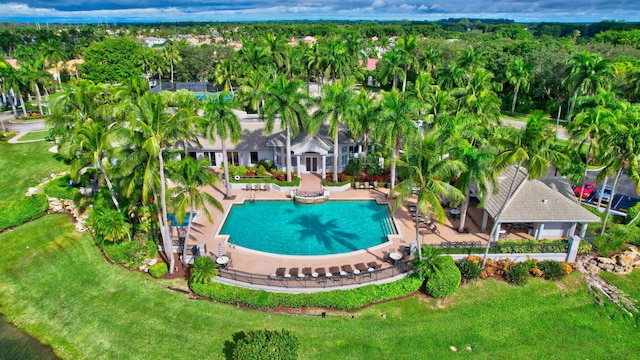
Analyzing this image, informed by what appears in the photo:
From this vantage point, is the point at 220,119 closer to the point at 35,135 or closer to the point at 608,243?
the point at 608,243

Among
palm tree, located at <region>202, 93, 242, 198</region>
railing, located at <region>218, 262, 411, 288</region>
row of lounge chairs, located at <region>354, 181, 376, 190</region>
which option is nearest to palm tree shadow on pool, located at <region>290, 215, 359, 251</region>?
railing, located at <region>218, 262, 411, 288</region>

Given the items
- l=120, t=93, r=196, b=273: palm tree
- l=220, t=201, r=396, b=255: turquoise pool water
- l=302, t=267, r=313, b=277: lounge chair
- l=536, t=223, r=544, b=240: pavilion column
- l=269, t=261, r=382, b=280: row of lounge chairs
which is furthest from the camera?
l=536, t=223, r=544, b=240: pavilion column

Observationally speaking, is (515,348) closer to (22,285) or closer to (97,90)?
(22,285)

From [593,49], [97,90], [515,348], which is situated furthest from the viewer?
[593,49]

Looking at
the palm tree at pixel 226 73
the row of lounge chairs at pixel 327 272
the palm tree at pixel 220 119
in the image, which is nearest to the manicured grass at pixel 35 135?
the palm tree at pixel 226 73

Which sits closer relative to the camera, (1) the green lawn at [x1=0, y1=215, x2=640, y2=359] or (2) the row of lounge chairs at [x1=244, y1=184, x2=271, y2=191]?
(1) the green lawn at [x1=0, y1=215, x2=640, y2=359]

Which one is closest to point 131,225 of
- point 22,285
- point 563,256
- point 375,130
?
point 22,285

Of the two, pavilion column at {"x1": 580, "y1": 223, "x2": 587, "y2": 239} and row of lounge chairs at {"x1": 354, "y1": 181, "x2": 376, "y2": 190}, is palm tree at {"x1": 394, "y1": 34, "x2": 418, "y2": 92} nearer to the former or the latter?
row of lounge chairs at {"x1": 354, "y1": 181, "x2": 376, "y2": 190}
